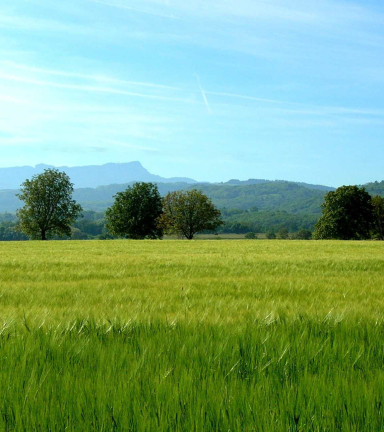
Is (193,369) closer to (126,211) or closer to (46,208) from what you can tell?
(46,208)

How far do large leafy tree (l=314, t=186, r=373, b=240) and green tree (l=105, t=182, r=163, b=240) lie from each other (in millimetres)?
33272

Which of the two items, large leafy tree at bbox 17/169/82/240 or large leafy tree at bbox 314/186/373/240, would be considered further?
large leafy tree at bbox 314/186/373/240

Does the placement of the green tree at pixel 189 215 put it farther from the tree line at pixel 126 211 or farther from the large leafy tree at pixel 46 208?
the large leafy tree at pixel 46 208

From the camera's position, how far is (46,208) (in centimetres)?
7819

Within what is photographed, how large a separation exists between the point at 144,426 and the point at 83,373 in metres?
0.85

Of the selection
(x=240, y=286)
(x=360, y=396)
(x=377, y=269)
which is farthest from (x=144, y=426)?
(x=377, y=269)

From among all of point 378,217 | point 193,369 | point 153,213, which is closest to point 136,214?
point 153,213

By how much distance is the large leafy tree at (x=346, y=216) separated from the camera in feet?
267

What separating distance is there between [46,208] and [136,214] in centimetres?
1755

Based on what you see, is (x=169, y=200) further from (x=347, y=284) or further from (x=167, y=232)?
(x=347, y=284)

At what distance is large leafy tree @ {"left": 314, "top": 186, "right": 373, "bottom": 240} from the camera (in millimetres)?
81500

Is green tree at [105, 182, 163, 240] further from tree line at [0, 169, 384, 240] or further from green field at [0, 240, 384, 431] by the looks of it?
green field at [0, 240, 384, 431]

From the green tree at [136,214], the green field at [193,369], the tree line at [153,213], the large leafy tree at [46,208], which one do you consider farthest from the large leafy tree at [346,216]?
the green field at [193,369]

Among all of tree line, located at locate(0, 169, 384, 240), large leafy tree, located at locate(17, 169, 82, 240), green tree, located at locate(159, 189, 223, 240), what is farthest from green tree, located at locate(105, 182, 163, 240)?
large leafy tree, located at locate(17, 169, 82, 240)
